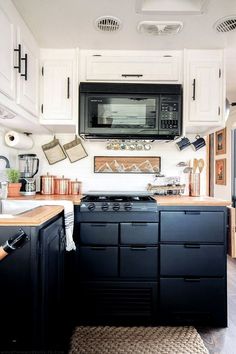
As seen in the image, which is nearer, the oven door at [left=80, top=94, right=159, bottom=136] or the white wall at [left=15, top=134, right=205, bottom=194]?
the oven door at [left=80, top=94, right=159, bottom=136]

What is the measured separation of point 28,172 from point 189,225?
1486 mm

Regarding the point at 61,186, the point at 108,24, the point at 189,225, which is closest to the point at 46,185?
the point at 61,186

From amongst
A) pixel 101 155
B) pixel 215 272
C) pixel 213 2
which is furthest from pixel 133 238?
pixel 213 2

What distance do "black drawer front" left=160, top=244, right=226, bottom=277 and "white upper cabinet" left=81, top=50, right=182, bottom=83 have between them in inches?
53.7

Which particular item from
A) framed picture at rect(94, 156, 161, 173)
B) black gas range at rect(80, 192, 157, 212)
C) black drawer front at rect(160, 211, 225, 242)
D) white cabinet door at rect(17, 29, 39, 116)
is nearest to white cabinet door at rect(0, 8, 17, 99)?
white cabinet door at rect(17, 29, 39, 116)

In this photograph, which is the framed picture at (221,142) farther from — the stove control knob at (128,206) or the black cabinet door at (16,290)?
the black cabinet door at (16,290)

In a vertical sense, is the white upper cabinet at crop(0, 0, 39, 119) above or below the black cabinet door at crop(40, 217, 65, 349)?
above

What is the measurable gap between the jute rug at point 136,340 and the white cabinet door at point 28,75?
1.66 meters

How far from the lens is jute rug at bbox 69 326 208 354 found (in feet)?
5.74

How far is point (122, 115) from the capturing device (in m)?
2.23

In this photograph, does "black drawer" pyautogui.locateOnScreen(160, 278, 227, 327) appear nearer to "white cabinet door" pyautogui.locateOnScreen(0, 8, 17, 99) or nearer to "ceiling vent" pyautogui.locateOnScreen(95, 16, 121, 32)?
"white cabinet door" pyautogui.locateOnScreen(0, 8, 17, 99)

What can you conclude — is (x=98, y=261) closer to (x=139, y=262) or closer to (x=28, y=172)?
(x=139, y=262)

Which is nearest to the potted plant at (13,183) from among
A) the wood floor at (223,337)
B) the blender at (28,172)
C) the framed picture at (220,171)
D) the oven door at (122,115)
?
the blender at (28,172)

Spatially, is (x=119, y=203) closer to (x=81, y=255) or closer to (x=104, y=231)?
(x=104, y=231)
